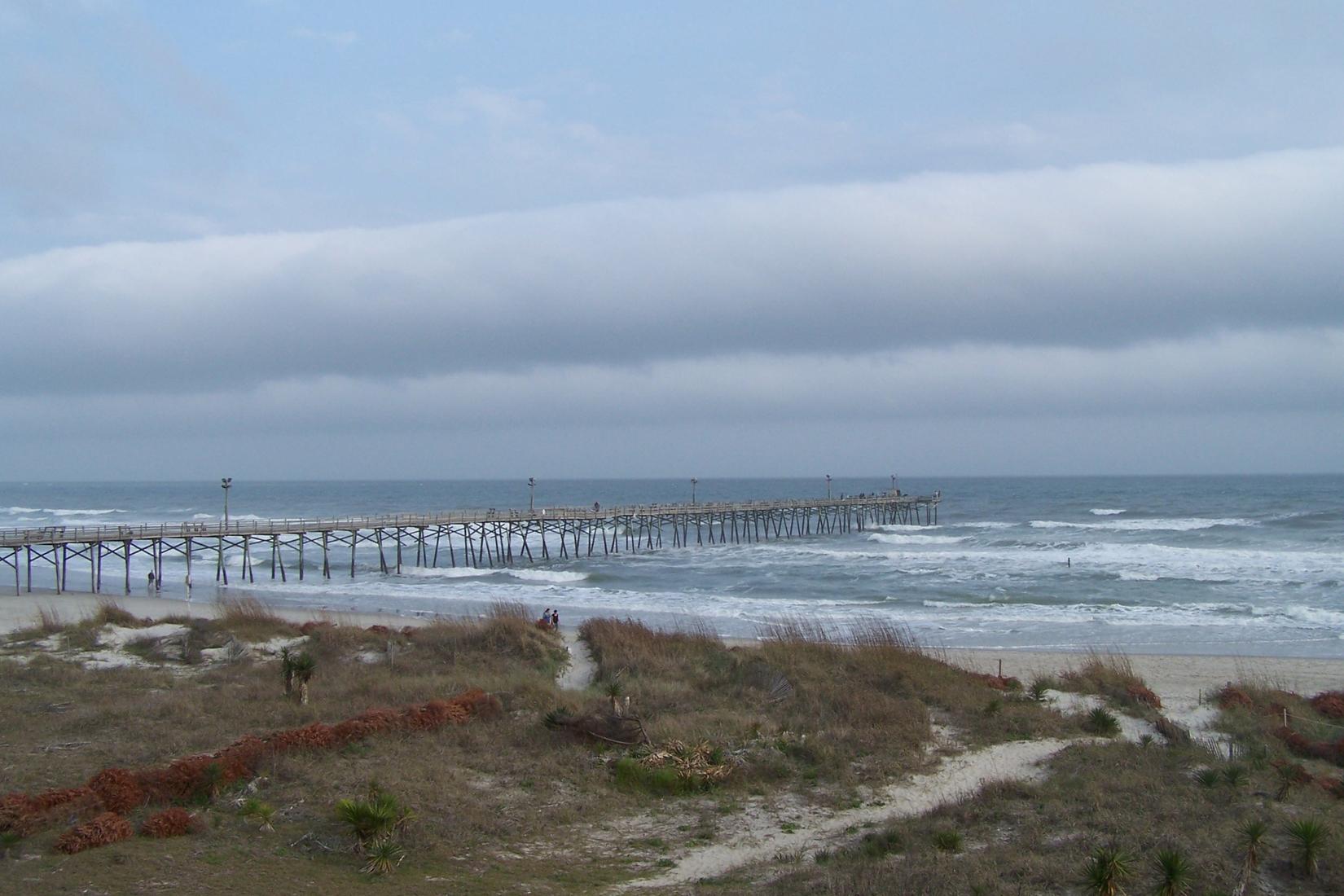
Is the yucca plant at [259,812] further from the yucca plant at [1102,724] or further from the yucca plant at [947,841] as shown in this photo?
the yucca plant at [1102,724]

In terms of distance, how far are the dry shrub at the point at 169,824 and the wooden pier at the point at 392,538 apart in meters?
33.8

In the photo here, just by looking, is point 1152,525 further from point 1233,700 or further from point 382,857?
point 382,857

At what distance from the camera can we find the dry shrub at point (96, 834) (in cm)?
1030

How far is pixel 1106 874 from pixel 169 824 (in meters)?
9.64

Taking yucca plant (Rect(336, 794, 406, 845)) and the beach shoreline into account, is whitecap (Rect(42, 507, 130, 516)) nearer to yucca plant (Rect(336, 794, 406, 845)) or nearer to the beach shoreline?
the beach shoreline

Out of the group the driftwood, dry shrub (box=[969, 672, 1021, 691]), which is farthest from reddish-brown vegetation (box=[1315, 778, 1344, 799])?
the driftwood

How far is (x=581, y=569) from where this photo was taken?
54.6 metres

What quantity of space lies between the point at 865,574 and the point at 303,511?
87.2m

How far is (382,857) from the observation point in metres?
10.2

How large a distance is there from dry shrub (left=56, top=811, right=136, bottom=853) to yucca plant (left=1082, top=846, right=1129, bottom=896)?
9.83 metres

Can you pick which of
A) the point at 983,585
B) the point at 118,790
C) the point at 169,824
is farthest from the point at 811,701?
the point at 983,585

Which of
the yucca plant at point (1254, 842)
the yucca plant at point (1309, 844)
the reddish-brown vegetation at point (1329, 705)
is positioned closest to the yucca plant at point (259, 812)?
the yucca plant at point (1254, 842)

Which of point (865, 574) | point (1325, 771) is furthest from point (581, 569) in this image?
point (1325, 771)

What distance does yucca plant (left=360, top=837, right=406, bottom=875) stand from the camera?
1016 cm
